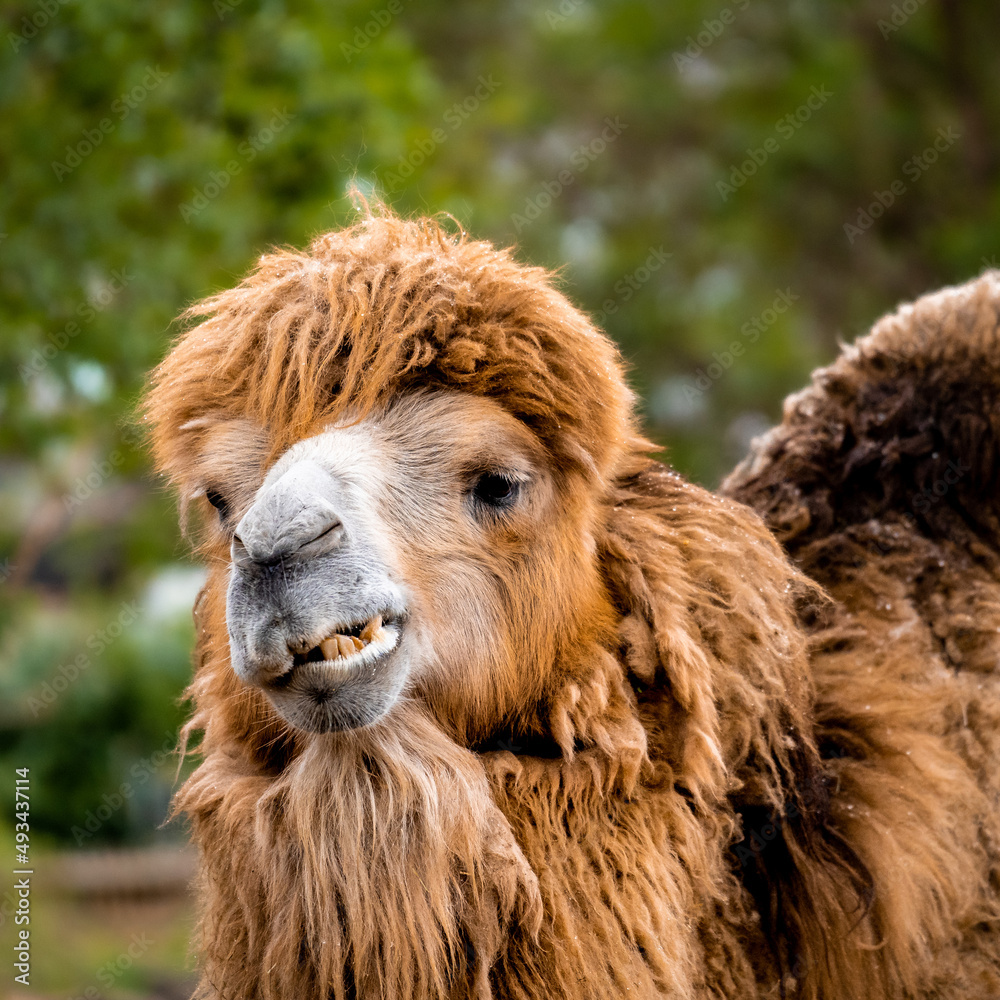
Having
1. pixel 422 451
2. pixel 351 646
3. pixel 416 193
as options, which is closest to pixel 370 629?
pixel 351 646

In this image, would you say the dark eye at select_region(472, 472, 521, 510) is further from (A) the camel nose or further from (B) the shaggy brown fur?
(A) the camel nose

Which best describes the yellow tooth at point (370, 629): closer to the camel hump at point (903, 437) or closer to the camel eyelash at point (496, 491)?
the camel eyelash at point (496, 491)

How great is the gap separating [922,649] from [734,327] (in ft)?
39.1

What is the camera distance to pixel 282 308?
2701mm

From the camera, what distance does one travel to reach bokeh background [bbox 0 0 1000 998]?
596cm

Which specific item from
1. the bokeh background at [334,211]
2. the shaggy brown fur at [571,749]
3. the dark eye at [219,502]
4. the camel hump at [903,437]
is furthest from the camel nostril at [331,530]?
the camel hump at [903,437]

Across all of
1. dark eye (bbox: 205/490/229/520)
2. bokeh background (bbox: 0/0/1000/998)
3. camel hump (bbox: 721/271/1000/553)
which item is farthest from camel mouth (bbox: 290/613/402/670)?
camel hump (bbox: 721/271/1000/553)

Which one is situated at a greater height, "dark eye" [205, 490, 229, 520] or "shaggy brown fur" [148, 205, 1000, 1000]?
"dark eye" [205, 490, 229, 520]

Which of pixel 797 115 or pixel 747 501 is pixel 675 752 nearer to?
pixel 747 501

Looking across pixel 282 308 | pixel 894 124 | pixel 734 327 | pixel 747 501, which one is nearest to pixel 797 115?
pixel 894 124

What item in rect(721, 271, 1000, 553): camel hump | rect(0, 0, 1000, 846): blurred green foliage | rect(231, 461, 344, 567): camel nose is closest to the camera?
rect(231, 461, 344, 567): camel nose

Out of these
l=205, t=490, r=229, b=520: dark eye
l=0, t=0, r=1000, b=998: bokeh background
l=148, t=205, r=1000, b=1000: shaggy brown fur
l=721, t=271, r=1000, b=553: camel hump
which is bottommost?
l=148, t=205, r=1000, b=1000: shaggy brown fur

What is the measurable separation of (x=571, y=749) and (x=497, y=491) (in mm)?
596

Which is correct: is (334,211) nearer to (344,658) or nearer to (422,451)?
(422,451)
